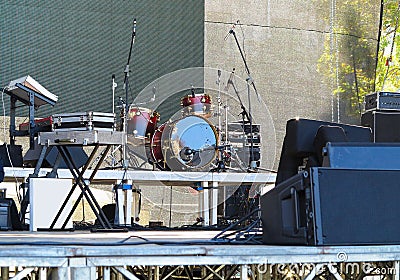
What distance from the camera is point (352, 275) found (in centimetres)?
262

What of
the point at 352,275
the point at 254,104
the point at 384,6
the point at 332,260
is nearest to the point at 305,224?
the point at 332,260

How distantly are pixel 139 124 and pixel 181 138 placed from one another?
1.71 ft

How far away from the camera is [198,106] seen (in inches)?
243

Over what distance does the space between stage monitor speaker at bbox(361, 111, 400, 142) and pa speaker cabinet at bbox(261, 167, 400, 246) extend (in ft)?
6.84

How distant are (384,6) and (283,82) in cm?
200

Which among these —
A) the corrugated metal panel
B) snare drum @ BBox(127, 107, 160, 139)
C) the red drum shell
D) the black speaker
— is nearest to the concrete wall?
the corrugated metal panel

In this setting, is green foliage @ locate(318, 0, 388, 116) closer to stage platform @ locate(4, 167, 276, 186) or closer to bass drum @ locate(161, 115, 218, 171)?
stage platform @ locate(4, 167, 276, 186)

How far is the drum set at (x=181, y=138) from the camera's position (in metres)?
5.78

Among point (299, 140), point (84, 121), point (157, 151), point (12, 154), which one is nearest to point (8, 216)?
point (84, 121)

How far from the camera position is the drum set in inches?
228

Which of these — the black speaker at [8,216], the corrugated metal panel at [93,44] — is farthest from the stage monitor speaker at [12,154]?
the corrugated metal panel at [93,44]

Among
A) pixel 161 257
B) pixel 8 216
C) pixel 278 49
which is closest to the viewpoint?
pixel 161 257

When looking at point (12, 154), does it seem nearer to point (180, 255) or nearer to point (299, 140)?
point (299, 140)

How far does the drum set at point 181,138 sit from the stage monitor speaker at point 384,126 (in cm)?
207
